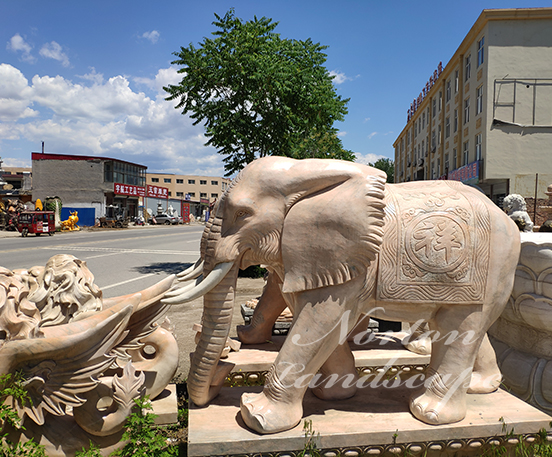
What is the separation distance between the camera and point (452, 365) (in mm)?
2162

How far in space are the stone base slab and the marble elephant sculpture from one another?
0.25 ft

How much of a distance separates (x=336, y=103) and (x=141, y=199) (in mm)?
34189

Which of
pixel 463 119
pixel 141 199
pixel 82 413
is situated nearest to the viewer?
pixel 82 413

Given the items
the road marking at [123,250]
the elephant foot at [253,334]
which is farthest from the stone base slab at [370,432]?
the road marking at [123,250]

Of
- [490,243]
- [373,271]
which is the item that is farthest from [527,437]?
[373,271]

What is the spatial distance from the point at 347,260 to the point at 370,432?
2.96 ft

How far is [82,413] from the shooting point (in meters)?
2.06

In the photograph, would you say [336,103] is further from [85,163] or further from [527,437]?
[85,163]

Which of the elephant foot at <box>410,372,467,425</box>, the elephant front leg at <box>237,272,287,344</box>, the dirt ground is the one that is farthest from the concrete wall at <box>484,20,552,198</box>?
the elephant foot at <box>410,372,467,425</box>

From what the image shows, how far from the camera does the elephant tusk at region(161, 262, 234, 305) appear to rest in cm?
204

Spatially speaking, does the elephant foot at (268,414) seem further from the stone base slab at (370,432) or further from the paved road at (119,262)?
the paved road at (119,262)

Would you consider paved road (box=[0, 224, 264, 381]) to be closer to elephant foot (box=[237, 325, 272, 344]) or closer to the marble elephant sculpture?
elephant foot (box=[237, 325, 272, 344])

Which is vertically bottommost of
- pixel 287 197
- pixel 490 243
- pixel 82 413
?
pixel 82 413

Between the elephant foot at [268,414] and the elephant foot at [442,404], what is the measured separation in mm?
666
